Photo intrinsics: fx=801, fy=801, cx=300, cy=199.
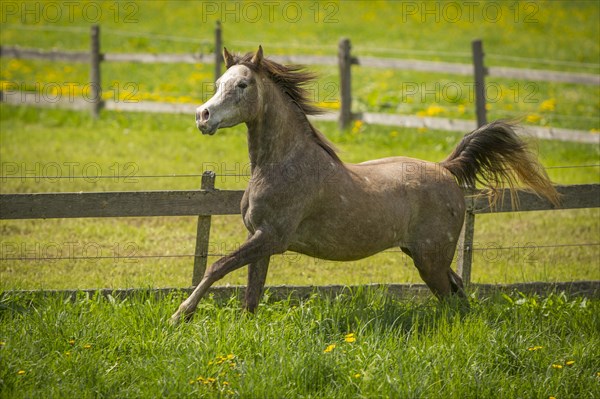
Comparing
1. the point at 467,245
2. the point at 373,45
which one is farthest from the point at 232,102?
the point at 373,45

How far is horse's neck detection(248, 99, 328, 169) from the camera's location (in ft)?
21.3

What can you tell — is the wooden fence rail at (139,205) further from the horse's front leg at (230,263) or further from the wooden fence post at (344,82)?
the wooden fence post at (344,82)

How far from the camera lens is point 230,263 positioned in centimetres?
620

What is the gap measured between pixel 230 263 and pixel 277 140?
1.09 m

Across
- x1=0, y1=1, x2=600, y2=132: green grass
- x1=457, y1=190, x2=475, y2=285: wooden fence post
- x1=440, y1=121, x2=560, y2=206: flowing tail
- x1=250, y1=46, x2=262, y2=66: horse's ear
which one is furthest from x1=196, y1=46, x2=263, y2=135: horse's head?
x1=0, y1=1, x2=600, y2=132: green grass

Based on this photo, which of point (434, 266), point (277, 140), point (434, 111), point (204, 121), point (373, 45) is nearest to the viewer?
point (204, 121)

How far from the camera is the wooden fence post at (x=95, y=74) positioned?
1656 cm

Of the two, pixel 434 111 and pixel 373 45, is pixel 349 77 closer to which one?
pixel 434 111

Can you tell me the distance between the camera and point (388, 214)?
267 inches

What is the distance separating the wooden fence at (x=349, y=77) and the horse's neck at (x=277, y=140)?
7.47 metres

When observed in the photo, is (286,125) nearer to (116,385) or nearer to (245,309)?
(245,309)

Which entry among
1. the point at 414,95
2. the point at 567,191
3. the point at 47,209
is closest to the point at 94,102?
the point at 414,95

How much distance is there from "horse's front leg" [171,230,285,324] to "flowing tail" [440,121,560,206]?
6.89 ft

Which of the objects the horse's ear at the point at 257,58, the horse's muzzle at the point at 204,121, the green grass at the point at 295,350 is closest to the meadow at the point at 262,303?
the green grass at the point at 295,350
